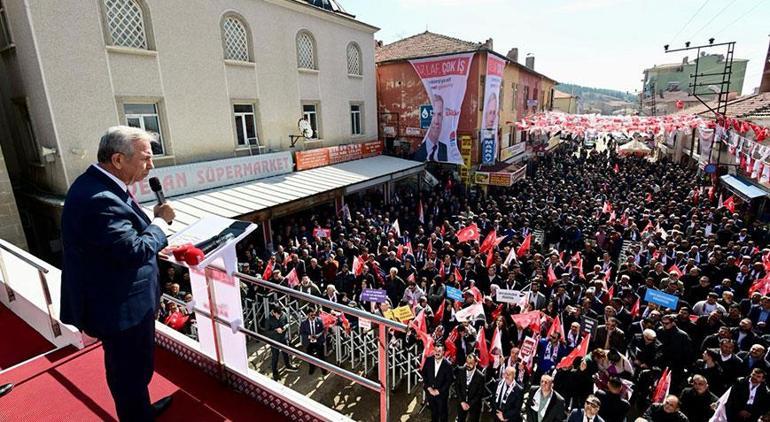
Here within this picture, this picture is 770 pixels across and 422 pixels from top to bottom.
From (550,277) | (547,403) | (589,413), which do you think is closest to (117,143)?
(589,413)

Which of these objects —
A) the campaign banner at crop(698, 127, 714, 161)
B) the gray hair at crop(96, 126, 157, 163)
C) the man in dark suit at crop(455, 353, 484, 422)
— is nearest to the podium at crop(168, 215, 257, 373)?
the gray hair at crop(96, 126, 157, 163)

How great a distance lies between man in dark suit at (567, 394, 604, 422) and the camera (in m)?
4.91

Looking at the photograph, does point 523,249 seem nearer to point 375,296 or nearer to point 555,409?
point 375,296

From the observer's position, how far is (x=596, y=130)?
20.9 meters

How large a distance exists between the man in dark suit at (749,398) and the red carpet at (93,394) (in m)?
6.35

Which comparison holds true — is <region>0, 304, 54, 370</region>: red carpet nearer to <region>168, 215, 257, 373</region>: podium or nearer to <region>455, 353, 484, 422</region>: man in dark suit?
<region>168, 215, 257, 373</region>: podium

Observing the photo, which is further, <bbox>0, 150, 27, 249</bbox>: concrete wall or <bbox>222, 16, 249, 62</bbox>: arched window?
<bbox>222, 16, 249, 62</bbox>: arched window

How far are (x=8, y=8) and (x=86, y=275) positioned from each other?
11581 mm

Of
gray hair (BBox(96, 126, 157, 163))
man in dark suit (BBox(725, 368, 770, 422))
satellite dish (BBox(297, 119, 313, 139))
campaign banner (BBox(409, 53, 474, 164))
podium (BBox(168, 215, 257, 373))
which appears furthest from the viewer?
campaign banner (BBox(409, 53, 474, 164))

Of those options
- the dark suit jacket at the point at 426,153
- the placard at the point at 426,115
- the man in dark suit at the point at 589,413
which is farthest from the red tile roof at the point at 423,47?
the man in dark suit at the point at 589,413

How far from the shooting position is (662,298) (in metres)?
7.37

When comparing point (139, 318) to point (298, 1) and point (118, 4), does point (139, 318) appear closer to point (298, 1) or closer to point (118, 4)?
point (118, 4)

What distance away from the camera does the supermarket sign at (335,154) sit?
1563 cm

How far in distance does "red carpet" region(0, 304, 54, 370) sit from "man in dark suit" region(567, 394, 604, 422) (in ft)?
19.9
